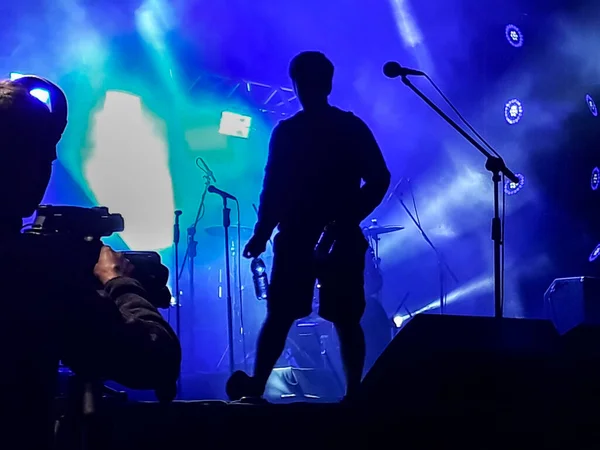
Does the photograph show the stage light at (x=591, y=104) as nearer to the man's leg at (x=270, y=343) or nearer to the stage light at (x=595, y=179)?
the stage light at (x=595, y=179)

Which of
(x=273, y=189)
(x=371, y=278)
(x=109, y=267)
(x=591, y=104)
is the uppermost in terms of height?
(x=591, y=104)

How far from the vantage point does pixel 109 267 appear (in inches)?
56.0

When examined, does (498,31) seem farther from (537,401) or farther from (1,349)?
(1,349)

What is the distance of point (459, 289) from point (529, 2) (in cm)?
358

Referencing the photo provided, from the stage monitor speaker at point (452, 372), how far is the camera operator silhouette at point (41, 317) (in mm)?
932

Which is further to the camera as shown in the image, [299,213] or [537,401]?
[299,213]

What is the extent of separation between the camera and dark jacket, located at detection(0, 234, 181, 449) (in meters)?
1.29

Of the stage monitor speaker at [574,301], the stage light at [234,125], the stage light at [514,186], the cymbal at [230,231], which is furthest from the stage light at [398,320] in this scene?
the stage light at [234,125]

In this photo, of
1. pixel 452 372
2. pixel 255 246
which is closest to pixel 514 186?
pixel 255 246

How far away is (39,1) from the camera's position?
8203mm

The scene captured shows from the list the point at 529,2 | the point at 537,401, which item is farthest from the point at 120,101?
the point at 537,401

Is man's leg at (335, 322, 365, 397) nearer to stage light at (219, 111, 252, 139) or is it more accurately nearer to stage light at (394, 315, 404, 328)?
stage light at (394, 315, 404, 328)

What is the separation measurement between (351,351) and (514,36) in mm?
6084

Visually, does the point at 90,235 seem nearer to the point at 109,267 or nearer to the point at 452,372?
the point at 109,267
